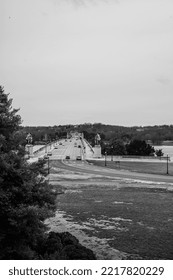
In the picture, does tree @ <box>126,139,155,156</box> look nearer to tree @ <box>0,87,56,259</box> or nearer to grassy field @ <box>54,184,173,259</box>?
grassy field @ <box>54,184,173,259</box>

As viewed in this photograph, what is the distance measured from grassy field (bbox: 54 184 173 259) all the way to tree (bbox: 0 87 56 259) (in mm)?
3871

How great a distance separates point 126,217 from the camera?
17172mm

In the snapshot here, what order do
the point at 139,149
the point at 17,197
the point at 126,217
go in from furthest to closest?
the point at 139,149 < the point at 126,217 < the point at 17,197

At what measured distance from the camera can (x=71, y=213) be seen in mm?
18156

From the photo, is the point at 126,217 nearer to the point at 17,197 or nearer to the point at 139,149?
the point at 17,197

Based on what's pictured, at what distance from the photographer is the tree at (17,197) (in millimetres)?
8164

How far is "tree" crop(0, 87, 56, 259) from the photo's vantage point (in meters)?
8.16

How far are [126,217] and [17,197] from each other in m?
9.66

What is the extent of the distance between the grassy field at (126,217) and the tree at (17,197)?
3.87 metres

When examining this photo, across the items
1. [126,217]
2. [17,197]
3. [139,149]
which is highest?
[139,149]

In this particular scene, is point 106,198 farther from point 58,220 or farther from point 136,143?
point 136,143

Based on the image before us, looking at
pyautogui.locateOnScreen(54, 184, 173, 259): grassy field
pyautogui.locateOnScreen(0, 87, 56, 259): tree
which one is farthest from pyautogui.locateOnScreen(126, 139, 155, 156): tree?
pyautogui.locateOnScreen(0, 87, 56, 259): tree

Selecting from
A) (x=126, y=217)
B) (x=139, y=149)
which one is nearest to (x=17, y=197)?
(x=126, y=217)

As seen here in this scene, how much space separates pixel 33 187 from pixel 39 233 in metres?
1.34
